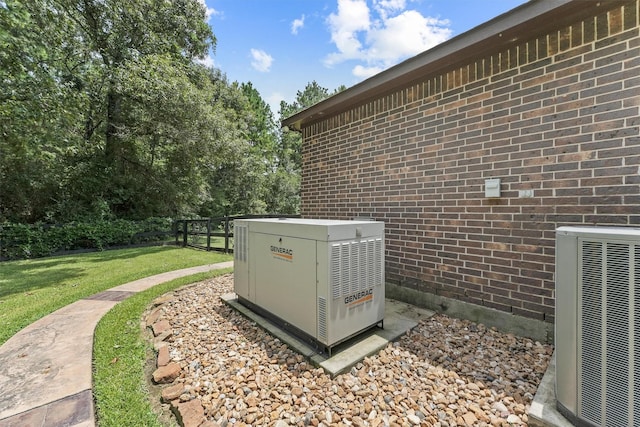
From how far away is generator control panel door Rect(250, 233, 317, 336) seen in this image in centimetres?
227

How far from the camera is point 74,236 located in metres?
7.66

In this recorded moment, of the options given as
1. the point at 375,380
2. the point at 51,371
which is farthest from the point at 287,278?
the point at 51,371

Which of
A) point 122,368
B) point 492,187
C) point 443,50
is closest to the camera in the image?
point 122,368

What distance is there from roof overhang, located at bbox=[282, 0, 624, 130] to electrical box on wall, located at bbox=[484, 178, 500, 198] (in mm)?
1352

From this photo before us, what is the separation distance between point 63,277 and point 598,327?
24.0 feet

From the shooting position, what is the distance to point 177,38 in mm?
10531

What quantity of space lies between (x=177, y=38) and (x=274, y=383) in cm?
1309

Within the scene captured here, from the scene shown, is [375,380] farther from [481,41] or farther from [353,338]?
[481,41]

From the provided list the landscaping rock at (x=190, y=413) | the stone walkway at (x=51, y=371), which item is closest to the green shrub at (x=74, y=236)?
the stone walkway at (x=51, y=371)

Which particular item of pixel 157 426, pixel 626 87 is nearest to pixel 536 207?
pixel 626 87

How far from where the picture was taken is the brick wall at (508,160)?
2.13m

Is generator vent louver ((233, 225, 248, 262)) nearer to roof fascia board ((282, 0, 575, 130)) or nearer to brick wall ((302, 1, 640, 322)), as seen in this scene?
brick wall ((302, 1, 640, 322))

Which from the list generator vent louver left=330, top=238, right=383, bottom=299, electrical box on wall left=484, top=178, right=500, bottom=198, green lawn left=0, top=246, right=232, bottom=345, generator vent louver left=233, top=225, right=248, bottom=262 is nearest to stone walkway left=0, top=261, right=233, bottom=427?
green lawn left=0, top=246, right=232, bottom=345

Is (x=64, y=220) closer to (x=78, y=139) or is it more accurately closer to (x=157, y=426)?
(x=78, y=139)
